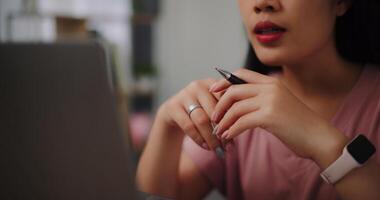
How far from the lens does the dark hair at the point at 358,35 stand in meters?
0.68

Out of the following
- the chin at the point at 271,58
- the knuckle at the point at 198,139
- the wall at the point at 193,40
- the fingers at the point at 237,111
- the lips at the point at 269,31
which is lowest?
the wall at the point at 193,40

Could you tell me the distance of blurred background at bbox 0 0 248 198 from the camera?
2.45 m

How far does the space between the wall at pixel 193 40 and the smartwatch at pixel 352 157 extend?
1791 mm

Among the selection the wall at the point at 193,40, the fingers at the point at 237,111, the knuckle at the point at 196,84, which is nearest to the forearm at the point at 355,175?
the fingers at the point at 237,111

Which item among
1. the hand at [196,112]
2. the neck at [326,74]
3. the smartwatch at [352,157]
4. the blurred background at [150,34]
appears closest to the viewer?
the smartwatch at [352,157]

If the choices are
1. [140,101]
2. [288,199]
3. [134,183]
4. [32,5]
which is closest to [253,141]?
[288,199]

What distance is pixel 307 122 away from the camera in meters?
0.52

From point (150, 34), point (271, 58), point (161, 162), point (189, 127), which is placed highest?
point (271, 58)

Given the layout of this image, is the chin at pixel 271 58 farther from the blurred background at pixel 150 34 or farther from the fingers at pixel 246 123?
the blurred background at pixel 150 34

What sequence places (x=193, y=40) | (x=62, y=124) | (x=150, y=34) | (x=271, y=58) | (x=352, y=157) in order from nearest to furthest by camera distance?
(x=62, y=124) → (x=352, y=157) → (x=271, y=58) → (x=193, y=40) → (x=150, y=34)

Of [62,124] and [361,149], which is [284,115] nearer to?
[361,149]

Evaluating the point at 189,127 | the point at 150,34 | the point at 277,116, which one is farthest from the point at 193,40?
the point at 277,116

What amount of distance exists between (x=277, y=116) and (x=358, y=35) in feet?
1.03

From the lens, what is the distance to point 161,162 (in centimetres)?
74
